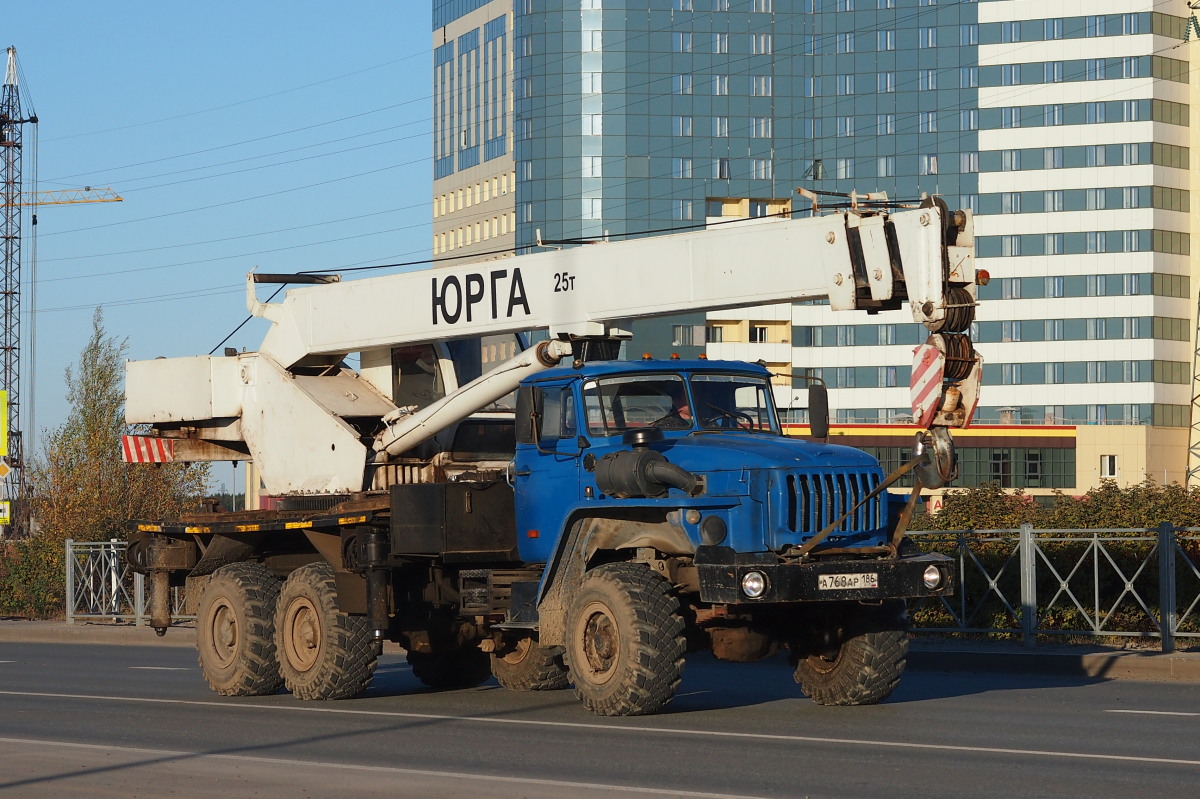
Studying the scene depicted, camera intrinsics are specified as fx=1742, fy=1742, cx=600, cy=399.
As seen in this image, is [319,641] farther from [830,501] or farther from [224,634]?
[830,501]

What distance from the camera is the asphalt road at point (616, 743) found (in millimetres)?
10336

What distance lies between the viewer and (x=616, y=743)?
1230cm

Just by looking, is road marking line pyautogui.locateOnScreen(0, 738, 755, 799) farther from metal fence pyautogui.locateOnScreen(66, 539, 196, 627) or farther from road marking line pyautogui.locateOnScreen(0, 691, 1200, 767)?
metal fence pyautogui.locateOnScreen(66, 539, 196, 627)

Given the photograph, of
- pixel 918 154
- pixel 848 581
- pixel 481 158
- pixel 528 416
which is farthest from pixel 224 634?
pixel 481 158

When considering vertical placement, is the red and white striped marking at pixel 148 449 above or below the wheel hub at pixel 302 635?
above

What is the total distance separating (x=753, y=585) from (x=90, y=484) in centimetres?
2924

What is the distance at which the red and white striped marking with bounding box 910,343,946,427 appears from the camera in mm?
13750

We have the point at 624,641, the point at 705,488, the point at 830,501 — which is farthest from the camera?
the point at 830,501

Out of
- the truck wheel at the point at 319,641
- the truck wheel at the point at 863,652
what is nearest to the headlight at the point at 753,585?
the truck wheel at the point at 863,652

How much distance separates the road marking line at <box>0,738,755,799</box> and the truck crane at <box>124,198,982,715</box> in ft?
9.27

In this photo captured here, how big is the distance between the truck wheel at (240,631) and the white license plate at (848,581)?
6.36 metres

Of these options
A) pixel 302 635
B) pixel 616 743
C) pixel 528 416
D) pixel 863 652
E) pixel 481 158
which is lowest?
pixel 616 743

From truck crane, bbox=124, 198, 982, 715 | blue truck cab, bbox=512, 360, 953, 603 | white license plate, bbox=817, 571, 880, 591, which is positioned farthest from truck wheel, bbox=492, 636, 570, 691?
white license plate, bbox=817, 571, 880, 591

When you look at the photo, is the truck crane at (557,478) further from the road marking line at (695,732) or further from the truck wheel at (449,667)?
the road marking line at (695,732)
